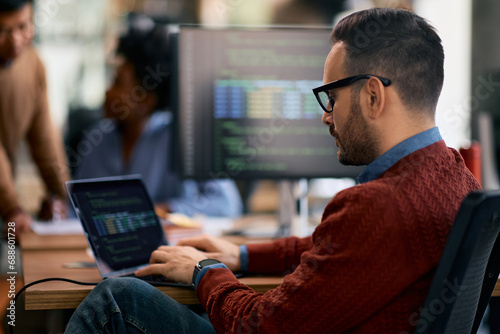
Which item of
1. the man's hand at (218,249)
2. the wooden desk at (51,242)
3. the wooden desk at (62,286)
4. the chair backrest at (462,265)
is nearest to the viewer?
the chair backrest at (462,265)

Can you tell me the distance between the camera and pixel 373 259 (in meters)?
0.90

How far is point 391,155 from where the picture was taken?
39.8 inches

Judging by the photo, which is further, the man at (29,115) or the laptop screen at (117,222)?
the man at (29,115)

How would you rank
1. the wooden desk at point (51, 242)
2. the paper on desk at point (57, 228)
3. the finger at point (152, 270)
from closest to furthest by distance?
the finger at point (152, 270) → the wooden desk at point (51, 242) → the paper on desk at point (57, 228)

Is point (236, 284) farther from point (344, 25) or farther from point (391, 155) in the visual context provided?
point (344, 25)

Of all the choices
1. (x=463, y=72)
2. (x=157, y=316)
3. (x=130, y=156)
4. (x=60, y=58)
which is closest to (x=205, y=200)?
(x=130, y=156)

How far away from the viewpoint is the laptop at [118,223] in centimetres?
132

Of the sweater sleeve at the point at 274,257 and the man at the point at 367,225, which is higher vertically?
the man at the point at 367,225

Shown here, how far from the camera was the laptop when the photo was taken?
1323 millimetres

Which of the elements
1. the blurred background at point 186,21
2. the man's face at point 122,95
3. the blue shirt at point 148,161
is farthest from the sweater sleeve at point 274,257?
the blurred background at point 186,21

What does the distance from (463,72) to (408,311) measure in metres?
4.03

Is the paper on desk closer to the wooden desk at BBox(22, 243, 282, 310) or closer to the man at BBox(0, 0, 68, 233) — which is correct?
the wooden desk at BBox(22, 243, 282, 310)

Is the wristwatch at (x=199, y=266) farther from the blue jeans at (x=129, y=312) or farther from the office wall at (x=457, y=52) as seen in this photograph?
the office wall at (x=457, y=52)

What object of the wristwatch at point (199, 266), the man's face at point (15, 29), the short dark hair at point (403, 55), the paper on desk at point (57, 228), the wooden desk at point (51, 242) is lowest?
the paper on desk at point (57, 228)
